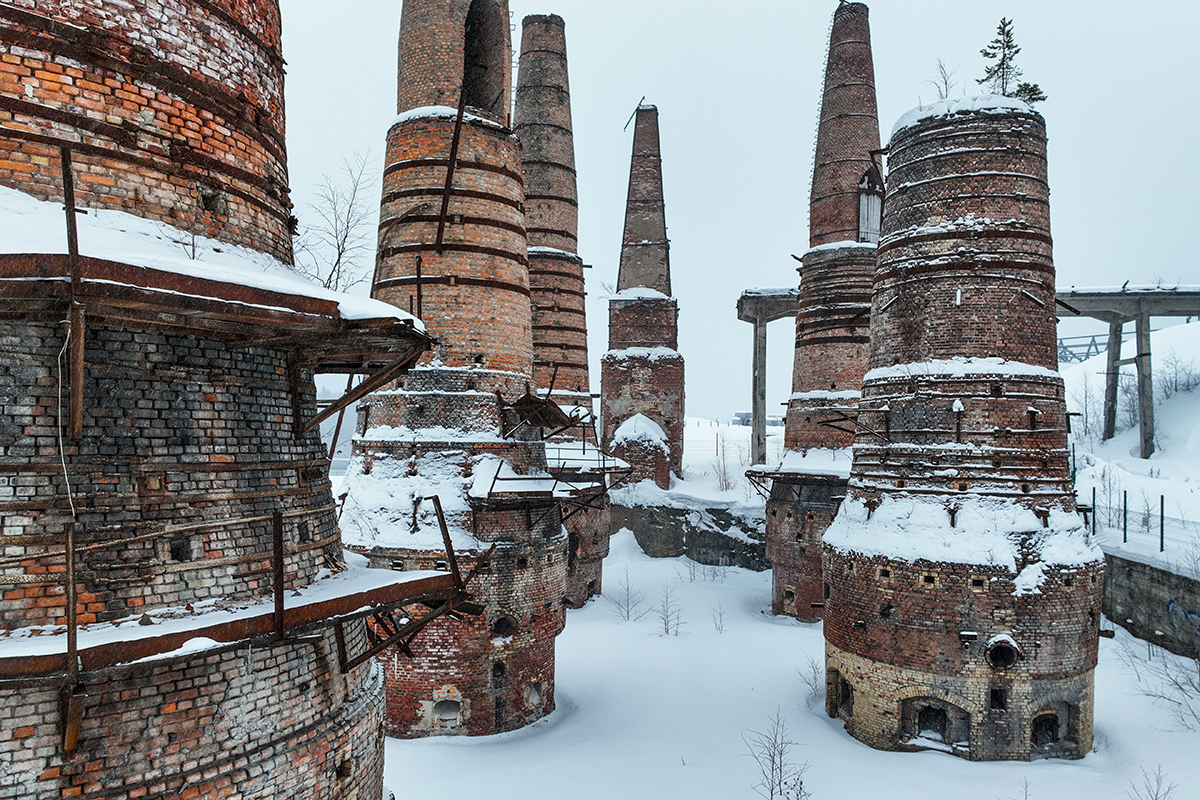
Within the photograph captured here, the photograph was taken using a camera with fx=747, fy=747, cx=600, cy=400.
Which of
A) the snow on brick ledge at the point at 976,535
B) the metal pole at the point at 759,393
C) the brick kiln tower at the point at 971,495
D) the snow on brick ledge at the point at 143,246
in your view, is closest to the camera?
the snow on brick ledge at the point at 143,246

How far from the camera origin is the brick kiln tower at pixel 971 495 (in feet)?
35.0

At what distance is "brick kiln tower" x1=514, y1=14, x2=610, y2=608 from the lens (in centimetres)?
2017

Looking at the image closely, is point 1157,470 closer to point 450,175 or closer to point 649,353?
point 649,353

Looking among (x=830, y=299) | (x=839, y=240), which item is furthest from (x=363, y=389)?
(x=839, y=240)

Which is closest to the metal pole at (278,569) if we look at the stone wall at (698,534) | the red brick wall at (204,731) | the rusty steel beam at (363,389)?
the red brick wall at (204,731)

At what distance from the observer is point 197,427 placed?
4.75 m

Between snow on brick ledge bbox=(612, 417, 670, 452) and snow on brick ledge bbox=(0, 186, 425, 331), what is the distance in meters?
19.2

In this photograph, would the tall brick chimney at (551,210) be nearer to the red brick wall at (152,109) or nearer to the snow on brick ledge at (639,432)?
the snow on brick ledge at (639,432)

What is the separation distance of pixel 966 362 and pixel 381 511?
29.8 feet

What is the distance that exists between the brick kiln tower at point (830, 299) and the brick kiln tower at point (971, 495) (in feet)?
21.6

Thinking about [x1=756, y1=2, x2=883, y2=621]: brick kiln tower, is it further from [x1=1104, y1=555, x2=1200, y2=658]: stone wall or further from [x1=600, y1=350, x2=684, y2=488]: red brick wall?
[x1=1104, y1=555, x2=1200, y2=658]: stone wall

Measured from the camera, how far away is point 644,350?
24109mm

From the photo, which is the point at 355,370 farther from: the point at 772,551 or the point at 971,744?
the point at 772,551

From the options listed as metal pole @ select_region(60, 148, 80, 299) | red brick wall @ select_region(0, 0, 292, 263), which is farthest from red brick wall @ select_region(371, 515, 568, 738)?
metal pole @ select_region(60, 148, 80, 299)
